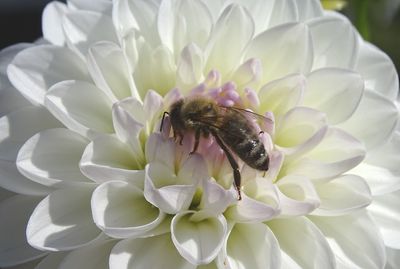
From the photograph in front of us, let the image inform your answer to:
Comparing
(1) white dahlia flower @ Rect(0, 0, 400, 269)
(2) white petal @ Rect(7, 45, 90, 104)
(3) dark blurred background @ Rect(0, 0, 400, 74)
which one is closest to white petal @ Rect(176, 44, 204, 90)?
(1) white dahlia flower @ Rect(0, 0, 400, 269)

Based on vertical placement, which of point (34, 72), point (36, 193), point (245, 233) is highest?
point (34, 72)

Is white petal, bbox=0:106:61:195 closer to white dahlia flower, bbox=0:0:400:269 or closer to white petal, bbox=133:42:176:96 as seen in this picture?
white dahlia flower, bbox=0:0:400:269

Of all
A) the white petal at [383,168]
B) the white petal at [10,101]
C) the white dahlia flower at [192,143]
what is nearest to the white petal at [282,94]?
the white dahlia flower at [192,143]

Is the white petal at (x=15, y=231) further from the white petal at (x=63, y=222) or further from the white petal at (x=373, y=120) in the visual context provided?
the white petal at (x=373, y=120)

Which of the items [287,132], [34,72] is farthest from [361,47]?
[34,72]

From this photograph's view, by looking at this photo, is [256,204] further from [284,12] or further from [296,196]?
[284,12]

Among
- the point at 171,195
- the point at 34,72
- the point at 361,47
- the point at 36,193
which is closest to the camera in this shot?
the point at 171,195

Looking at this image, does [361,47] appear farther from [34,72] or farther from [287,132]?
[34,72]
